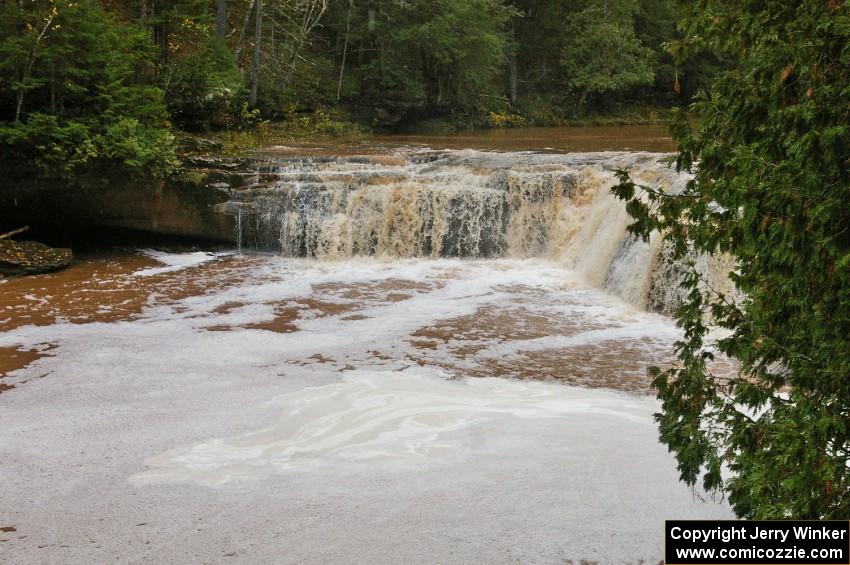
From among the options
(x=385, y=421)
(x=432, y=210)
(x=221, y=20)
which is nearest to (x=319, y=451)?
(x=385, y=421)

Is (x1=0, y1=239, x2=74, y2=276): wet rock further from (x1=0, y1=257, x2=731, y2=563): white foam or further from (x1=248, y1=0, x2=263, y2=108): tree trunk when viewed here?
(x1=248, y1=0, x2=263, y2=108): tree trunk

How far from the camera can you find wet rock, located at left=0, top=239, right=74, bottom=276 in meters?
11.9

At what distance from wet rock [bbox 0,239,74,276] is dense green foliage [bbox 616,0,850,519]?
1135cm

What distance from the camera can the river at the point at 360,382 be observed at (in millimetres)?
4680

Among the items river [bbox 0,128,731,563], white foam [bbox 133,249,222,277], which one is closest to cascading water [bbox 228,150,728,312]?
river [bbox 0,128,731,563]

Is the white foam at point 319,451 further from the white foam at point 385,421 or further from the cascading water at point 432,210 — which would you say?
the cascading water at point 432,210

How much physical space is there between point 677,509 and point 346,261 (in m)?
10.0

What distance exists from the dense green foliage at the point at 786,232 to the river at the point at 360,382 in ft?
5.02

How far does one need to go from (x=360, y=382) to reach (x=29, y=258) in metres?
7.77

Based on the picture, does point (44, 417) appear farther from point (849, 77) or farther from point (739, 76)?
point (849, 77)

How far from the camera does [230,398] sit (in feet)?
22.9

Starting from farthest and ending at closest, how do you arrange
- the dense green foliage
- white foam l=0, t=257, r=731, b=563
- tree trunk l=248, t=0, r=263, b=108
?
tree trunk l=248, t=0, r=263, b=108 → white foam l=0, t=257, r=731, b=563 → the dense green foliage

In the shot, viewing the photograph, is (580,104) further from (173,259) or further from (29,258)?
(29,258)

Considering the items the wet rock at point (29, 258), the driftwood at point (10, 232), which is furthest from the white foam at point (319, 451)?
the driftwood at point (10, 232)
